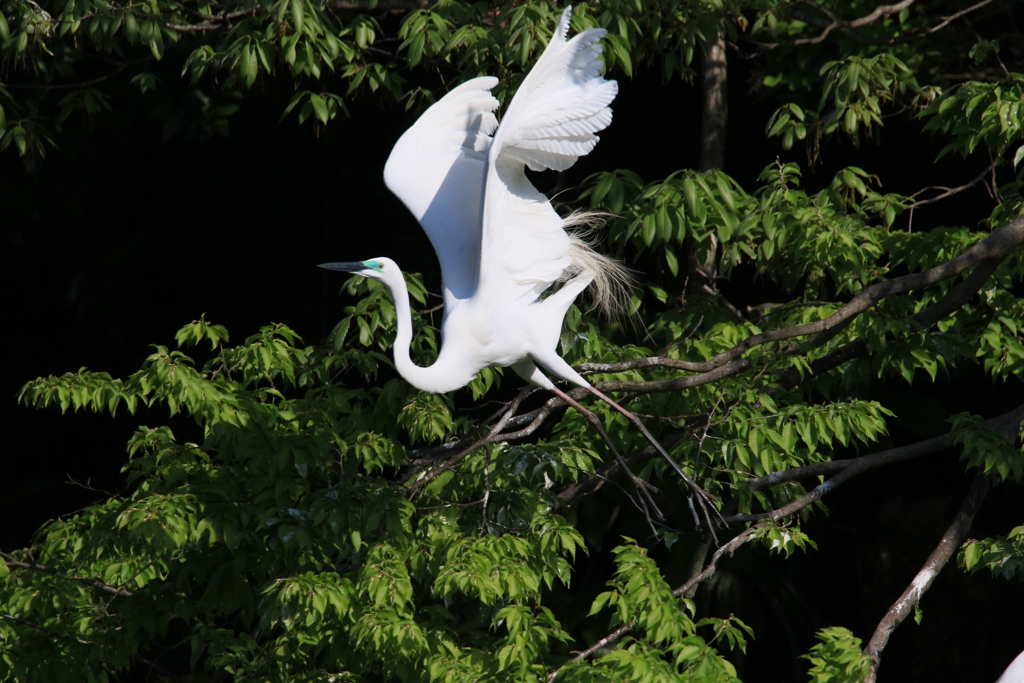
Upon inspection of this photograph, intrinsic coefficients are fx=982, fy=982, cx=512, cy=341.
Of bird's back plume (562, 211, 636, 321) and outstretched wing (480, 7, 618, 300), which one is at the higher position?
outstretched wing (480, 7, 618, 300)

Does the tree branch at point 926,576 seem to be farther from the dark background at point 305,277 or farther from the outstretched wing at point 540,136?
the outstretched wing at point 540,136

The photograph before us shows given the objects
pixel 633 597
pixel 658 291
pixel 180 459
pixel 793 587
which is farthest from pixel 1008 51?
pixel 180 459

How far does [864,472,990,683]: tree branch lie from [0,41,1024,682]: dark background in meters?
1.80

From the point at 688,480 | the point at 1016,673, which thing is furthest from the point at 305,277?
the point at 1016,673

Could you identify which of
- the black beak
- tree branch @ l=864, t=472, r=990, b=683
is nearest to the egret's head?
the black beak

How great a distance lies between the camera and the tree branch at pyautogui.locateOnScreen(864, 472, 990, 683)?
141 inches

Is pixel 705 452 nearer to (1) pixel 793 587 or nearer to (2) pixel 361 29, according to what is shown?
(2) pixel 361 29

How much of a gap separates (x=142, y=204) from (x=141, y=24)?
8.76ft

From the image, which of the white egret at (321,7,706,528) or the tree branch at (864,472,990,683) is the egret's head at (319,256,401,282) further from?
the tree branch at (864,472,990,683)

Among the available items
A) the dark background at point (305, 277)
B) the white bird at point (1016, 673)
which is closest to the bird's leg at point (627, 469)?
the white bird at point (1016, 673)

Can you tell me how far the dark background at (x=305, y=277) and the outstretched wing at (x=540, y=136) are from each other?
2493 mm

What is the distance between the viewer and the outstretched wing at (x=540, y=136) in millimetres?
2930

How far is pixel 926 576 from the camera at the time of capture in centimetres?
383

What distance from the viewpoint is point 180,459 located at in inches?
149
